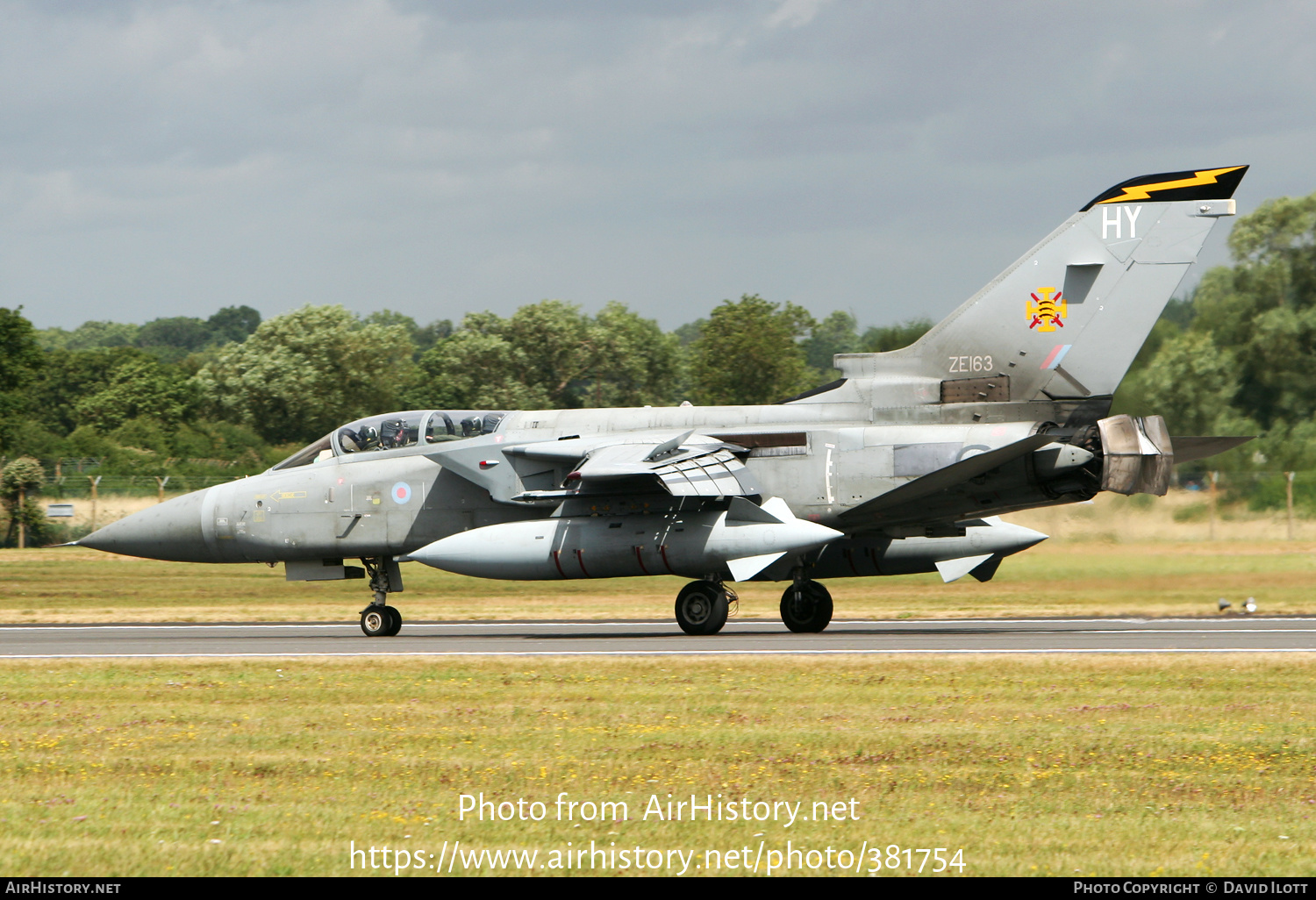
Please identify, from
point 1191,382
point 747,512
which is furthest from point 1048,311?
point 1191,382

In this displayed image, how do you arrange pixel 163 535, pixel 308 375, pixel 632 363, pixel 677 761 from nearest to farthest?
1. pixel 677 761
2. pixel 163 535
3. pixel 308 375
4. pixel 632 363

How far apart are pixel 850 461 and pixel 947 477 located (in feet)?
4.76

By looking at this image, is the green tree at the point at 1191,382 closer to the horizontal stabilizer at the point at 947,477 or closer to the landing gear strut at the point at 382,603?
the horizontal stabilizer at the point at 947,477

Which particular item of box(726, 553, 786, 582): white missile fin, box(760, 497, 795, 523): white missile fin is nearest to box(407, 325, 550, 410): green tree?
box(760, 497, 795, 523): white missile fin

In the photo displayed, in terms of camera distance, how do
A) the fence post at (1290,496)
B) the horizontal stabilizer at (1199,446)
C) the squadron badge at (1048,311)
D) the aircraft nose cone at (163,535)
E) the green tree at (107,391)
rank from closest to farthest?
1. the squadron badge at (1048,311)
2. the horizontal stabilizer at (1199,446)
3. the aircraft nose cone at (163,535)
4. the fence post at (1290,496)
5. the green tree at (107,391)

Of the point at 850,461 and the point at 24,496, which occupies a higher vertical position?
the point at 850,461

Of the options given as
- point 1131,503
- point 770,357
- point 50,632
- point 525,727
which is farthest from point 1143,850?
point 770,357

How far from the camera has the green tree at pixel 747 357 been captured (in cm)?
4878

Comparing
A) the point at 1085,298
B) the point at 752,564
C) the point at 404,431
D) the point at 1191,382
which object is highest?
the point at 1085,298

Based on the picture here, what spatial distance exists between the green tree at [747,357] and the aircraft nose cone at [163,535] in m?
27.2

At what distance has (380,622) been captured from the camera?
2077 cm

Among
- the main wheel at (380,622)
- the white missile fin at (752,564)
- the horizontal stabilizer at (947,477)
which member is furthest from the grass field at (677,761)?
the main wheel at (380,622)

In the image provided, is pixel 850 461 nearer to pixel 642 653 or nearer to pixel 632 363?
pixel 642 653

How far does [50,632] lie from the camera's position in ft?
73.5
